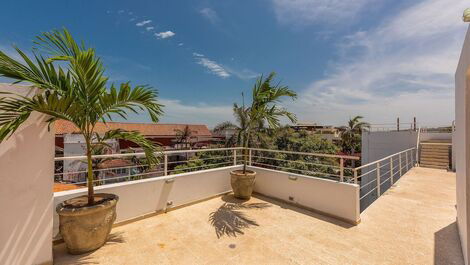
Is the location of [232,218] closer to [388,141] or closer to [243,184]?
[243,184]

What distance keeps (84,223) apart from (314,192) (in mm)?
3670

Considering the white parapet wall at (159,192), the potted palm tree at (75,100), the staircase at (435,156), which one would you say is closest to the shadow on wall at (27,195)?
the potted palm tree at (75,100)

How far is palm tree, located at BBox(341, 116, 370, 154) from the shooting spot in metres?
20.5

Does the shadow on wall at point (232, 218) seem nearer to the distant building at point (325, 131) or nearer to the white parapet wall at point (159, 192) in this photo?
the white parapet wall at point (159, 192)

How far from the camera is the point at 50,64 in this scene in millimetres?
2217

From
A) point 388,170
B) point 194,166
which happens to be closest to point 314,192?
point 194,166

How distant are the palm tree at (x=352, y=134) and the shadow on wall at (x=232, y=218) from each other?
1968 cm

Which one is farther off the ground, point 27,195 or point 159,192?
point 27,195

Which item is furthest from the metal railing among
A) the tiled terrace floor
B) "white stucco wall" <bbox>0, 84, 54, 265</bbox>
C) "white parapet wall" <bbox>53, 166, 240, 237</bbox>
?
"white stucco wall" <bbox>0, 84, 54, 265</bbox>

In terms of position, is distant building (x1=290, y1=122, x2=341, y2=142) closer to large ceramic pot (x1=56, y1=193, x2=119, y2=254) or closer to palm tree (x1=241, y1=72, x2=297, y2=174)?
palm tree (x1=241, y1=72, x2=297, y2=174)

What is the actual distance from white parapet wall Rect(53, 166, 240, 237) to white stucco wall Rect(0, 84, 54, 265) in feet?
1.57

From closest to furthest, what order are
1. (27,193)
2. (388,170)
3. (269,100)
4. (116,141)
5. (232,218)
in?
1. (27,193)
2. (232,218)
3. (269,100)
4. (116,141)
5. (388,170)

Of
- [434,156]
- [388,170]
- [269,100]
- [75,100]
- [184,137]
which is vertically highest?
[269,100]

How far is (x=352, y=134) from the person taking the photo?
2083cm
